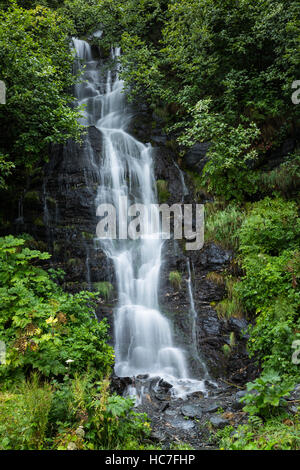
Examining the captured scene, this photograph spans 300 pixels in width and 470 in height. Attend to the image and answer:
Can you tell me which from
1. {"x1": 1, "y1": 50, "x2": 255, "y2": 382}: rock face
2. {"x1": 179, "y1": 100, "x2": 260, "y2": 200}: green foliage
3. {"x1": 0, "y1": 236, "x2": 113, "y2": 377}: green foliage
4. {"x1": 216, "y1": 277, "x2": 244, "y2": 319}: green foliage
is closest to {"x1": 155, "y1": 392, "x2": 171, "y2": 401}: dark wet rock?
{"x1": 1, "y1": 50, "x2": 255, "y2": 382}: rock face

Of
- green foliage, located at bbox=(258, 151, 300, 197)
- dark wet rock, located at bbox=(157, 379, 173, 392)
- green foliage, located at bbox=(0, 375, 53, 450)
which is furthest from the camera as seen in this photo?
green foliage, located at bbox=(258, 151, 300, 197)

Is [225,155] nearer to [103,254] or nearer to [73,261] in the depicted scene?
[103,254]

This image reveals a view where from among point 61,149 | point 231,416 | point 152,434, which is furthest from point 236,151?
point 152,434

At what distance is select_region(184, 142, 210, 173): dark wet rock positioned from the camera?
33.6 ft

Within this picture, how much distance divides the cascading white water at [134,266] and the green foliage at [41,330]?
268 cm

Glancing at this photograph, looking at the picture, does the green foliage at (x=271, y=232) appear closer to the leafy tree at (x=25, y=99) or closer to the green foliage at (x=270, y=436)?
A: the green foliage at (x=270, y=436)

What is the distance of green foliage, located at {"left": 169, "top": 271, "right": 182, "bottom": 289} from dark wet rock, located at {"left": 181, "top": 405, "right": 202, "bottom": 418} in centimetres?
336

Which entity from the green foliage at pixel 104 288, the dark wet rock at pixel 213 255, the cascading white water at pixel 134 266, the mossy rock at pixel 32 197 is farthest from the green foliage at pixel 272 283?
the mossy rock at pixel 32 197

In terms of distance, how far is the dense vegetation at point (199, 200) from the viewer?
310 centimetres

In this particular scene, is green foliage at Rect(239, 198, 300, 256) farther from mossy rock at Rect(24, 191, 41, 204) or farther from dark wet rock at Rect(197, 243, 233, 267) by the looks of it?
mossy rock at Rect(24, 191, 41, 204)

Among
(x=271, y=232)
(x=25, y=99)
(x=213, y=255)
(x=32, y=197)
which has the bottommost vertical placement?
(x=213, y=255)

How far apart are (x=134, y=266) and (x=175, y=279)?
1.41 m

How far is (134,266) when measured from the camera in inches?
338

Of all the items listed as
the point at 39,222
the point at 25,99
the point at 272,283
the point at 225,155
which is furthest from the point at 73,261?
the point at 225,155
